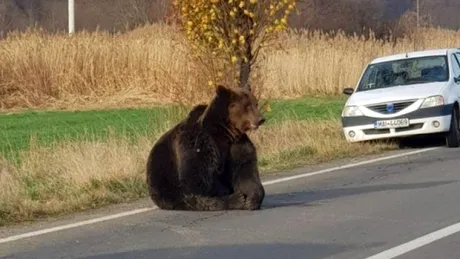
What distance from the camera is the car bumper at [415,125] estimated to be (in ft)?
58.3

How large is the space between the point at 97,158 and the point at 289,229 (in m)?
4.93

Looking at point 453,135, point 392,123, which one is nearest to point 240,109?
point 392,123

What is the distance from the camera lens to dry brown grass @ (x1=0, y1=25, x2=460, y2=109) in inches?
1302

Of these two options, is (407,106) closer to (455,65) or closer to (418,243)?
(455,65)

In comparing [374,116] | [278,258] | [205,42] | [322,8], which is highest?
[322,8]

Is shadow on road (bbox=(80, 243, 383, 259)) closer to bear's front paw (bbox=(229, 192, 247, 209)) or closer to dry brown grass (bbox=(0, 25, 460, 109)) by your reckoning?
bear's front paw (bbox=(229, 192, 247, 209))

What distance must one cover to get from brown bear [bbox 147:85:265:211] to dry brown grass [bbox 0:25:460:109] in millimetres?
20514

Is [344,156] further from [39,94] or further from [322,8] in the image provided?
[322,8]

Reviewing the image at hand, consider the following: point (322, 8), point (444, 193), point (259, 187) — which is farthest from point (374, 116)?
point (322, 8)

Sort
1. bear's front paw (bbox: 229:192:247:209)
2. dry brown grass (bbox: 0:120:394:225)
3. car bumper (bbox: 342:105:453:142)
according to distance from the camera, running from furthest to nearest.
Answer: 1. car bumper (bbox: 342:105:453:142)
2. dry brown grass (bbox: 0:120:394:225)
3. bear's front paw (bbox: 229:192:247:209)

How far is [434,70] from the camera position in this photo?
19391 mm

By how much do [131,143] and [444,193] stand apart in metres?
6.01

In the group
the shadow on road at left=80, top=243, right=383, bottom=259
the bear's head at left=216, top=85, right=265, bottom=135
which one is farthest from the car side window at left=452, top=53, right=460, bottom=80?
the shadow on road at left=80, top=243, right=383, bottom=259

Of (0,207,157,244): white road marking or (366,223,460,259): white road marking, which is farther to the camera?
(0,207,157,244): white road marking
